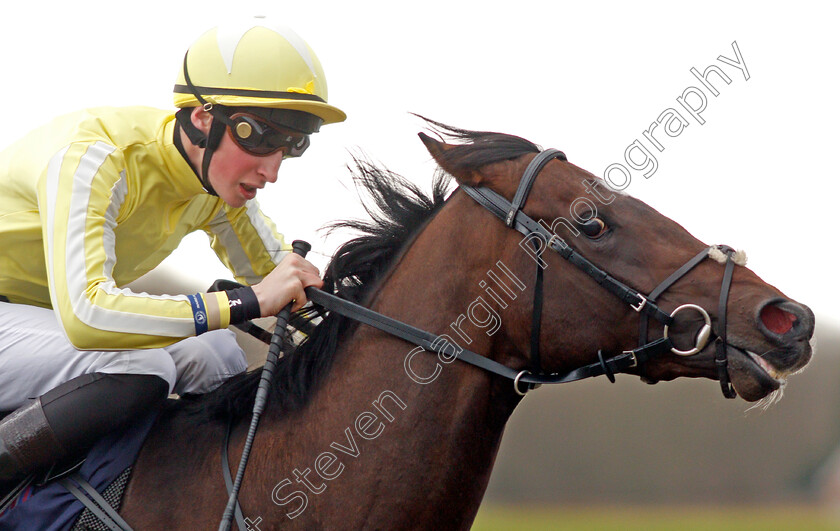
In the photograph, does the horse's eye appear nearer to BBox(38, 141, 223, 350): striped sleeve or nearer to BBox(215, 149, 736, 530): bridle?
BBox(215, 149, 736, 530): bridle

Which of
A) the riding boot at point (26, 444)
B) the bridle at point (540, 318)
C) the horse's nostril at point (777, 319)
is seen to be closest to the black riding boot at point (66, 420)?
the riding boot at point (26, 444)

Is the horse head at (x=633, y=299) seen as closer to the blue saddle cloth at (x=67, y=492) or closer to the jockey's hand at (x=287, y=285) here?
the jockey's hand at (x=287, y=285)

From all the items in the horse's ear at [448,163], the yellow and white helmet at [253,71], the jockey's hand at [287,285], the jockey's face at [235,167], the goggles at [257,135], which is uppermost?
the horse's ear at [448,163]

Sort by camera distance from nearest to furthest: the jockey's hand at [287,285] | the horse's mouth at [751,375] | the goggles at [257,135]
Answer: the horse's mouth at [751,375] → the jockey's hand at [287,285] → the goggles at [257,135]

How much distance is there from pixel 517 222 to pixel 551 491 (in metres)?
9.53

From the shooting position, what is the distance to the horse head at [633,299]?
7.20ft

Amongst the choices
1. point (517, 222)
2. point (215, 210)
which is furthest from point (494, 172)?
point (215, 210)

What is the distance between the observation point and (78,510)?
235 centimetres

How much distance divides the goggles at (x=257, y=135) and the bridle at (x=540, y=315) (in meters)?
0.55

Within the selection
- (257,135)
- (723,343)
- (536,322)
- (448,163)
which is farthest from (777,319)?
(257,135)

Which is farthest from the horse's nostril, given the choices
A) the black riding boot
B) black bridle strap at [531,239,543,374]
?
the black riding boot

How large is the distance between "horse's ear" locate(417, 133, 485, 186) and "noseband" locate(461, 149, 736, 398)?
0.51ft

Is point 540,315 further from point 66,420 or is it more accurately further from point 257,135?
point 66,420

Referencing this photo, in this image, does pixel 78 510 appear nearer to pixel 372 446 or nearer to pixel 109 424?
pixel 109 424
